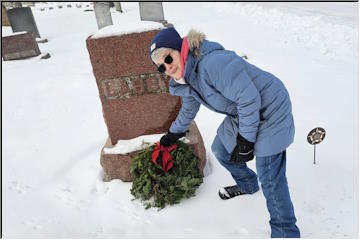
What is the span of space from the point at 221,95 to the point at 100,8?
8.57 meters

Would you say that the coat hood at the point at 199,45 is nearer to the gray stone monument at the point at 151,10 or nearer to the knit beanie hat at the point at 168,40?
the knit beanie hat at the point at 168,40

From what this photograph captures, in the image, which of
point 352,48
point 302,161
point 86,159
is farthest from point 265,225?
point 352,48

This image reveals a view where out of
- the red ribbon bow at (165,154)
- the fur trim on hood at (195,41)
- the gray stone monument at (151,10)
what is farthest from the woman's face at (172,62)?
the gray stone monument at (151,10)

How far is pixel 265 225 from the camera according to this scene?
2.29m

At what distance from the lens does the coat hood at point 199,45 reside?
1.71m

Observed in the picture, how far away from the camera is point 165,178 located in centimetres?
263

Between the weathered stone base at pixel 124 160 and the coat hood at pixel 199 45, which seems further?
the weathered stone base at pixel 124 160

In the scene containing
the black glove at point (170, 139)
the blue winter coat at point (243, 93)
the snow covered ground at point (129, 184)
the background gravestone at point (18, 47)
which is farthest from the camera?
the background gravestone at point (18, 47)

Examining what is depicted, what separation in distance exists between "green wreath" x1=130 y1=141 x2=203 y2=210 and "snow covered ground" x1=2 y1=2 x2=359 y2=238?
99 mm

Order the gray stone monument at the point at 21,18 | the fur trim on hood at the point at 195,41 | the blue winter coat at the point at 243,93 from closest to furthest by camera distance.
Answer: the blue winter coat at the point at 243,93, the fur trim on hood at the point at 195,41, the gray stone monument at the point at 21,18

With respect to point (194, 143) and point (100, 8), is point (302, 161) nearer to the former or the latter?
point (194, 143)

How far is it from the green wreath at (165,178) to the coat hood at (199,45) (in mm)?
1178

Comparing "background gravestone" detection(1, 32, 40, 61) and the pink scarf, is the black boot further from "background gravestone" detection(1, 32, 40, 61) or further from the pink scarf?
"background gravestone" detection(1, 32, 40, 61)

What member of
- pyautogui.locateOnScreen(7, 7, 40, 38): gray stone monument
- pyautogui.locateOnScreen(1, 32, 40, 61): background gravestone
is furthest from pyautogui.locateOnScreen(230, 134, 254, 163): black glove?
pyautogui.locateOnScreen(7, 7, 40, 38): gray stone monument
